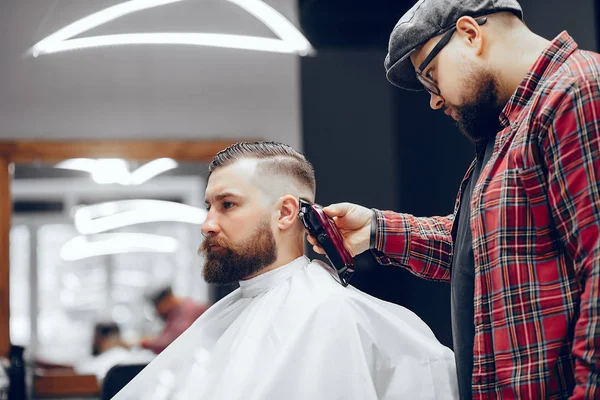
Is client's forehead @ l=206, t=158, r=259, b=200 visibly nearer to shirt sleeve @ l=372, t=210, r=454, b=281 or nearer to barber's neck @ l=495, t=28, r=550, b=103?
shirt sleeve @ l=372, t=210, r=454, b=281

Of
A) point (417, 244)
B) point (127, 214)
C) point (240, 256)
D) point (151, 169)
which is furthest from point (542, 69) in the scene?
point (127, 214)

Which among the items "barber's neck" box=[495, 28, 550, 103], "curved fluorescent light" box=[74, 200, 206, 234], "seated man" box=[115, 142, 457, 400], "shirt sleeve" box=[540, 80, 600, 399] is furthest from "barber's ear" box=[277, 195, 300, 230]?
"curved fluorescent light" box=[74, 200, 206, 234]

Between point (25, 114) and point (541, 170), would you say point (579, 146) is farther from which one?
point (25, 114)

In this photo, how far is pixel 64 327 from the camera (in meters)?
4.54

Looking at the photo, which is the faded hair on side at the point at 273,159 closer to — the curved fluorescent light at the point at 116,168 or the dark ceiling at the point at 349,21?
the dark ceiling at the point at 349,21

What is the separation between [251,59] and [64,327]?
2.24 m

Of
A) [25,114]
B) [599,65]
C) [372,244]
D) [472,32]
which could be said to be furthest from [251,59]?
[599,65]

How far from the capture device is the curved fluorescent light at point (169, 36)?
2.54 metres

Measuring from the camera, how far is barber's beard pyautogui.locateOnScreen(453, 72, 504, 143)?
1585 mm

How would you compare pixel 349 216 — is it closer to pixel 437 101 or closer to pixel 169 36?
pixel 437 101

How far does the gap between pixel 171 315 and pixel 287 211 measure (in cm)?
267

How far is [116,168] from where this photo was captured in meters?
3.79

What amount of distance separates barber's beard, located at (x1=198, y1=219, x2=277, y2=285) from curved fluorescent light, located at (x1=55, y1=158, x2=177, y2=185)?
6.27ft

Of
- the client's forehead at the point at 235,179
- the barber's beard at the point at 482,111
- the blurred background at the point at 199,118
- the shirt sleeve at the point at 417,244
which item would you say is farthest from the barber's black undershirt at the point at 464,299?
the blurred background at the point at 199,118
